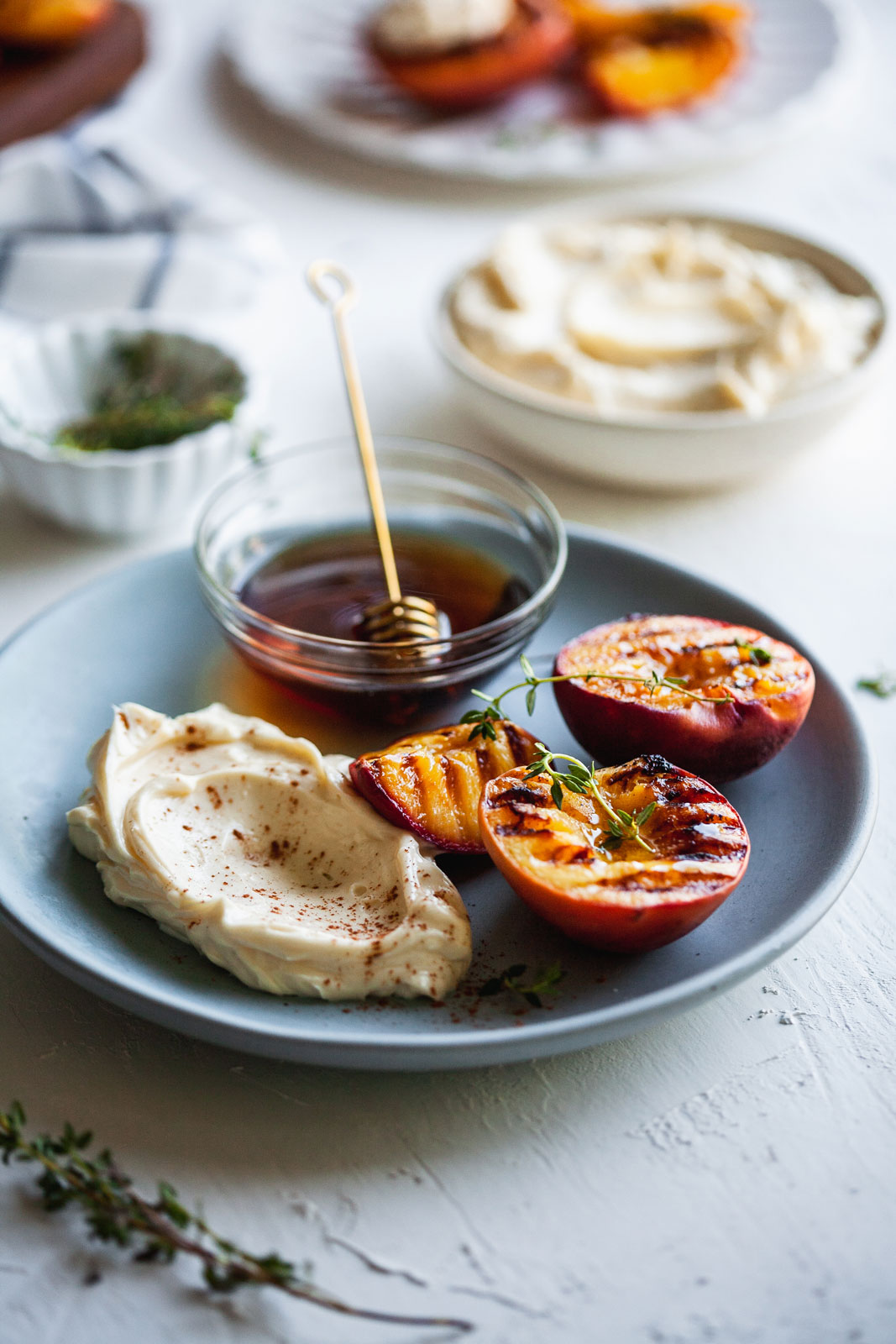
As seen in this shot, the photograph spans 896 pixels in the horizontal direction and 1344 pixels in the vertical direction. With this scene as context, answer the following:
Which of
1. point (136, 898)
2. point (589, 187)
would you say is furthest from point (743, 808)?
point (589, 187)

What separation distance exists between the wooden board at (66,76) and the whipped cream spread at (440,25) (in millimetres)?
598

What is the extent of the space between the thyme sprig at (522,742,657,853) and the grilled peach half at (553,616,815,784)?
0.31 ft

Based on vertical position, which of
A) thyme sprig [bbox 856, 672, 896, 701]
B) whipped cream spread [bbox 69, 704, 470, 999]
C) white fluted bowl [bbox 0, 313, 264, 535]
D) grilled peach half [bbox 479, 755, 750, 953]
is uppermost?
grilled peach half [bbox 479, 755, 750, 953]

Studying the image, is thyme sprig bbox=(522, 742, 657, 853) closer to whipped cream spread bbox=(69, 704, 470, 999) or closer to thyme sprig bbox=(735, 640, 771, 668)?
whipped cream spread bbox=(69, 704, 470, 999)

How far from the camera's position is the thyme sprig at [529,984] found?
3.67 feet

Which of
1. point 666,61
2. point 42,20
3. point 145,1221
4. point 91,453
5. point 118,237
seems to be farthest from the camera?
point 666,61

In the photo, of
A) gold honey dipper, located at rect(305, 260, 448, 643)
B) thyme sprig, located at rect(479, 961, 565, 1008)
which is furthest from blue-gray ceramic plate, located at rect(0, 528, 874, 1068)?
gold honey dipper, located at rect(305, 260, 448, 643)

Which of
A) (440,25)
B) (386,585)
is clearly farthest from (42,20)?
(386,585)

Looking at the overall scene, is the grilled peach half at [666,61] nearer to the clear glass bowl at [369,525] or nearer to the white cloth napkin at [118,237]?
the white cloth napkin at [118,237]

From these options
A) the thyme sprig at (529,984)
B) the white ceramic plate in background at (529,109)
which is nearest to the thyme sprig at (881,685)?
the thyme sprig at (529,984)

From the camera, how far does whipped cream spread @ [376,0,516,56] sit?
289 cm

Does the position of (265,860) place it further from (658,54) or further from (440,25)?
(658,54)

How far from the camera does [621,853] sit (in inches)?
46.1

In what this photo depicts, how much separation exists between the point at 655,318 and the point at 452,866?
1.23m
